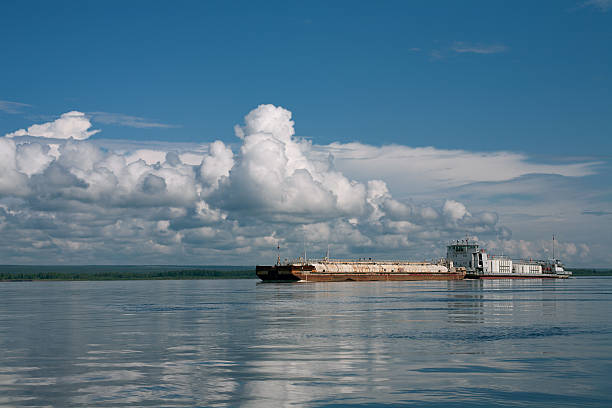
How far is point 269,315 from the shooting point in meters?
67.2


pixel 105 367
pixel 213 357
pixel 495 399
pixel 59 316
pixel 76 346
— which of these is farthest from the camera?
pixel 59 316

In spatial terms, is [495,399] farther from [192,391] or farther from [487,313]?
[487,313]

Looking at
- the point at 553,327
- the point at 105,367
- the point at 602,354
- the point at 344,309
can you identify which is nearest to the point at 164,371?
the point at 105,367

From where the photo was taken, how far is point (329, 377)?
30094 mm

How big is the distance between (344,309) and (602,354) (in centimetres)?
3998

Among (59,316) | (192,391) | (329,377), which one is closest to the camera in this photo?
(192,391)

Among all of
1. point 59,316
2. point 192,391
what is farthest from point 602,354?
point 59,316

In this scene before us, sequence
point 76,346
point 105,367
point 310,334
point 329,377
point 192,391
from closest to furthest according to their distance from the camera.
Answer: point 192,391 → point 329,377 → point 105,367 → point 76,346 → point 310,334

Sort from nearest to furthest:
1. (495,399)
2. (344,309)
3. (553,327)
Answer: (495,399), (553,327), (344,309)

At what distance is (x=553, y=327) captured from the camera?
2082 inches

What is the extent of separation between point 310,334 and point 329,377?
704 inches

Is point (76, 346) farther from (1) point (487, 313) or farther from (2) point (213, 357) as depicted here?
(1) point (487, 313)

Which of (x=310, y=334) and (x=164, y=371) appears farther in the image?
(x=310, y=334)

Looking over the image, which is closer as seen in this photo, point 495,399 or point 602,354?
point 495,399
